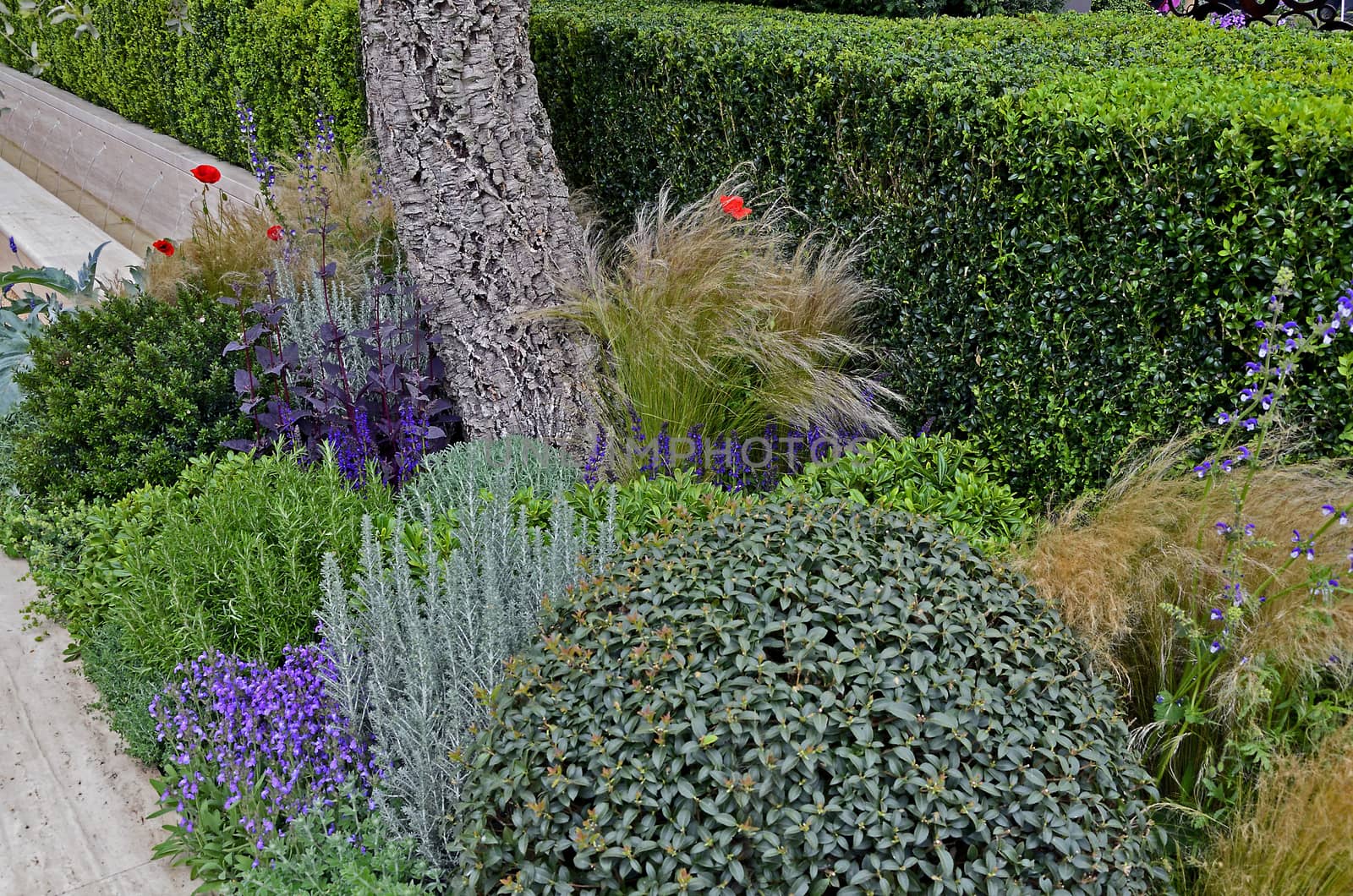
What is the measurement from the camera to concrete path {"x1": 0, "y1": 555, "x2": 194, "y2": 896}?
8.46 ft

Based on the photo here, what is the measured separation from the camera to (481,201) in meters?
3.96

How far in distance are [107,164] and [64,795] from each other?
8087 millimetres

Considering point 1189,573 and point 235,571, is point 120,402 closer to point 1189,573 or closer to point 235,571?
point 235,571

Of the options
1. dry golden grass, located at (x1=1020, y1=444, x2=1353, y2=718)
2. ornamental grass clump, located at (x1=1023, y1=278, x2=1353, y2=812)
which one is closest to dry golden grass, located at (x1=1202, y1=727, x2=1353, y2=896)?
ornamental grass clump, located at (x1=1023, y1=278, x2=1353, y2=812)

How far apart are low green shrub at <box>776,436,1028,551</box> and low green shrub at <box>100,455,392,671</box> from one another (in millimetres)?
1449

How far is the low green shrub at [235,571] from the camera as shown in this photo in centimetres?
295

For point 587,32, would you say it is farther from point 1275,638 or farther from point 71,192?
point 71,192

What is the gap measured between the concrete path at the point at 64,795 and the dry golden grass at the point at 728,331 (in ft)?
6.70

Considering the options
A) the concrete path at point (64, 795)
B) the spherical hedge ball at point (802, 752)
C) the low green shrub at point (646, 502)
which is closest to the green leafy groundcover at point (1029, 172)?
the low green shrub at point (646, 502)

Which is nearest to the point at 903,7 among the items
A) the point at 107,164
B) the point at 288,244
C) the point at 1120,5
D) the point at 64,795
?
the point at 1120,5

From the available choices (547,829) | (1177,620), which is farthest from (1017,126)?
(547,829)

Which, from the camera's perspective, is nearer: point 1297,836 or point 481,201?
point 1297,836

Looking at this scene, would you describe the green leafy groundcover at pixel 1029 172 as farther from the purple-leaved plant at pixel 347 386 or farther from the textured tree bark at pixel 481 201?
the purple-leaved plant at pixel 347 386

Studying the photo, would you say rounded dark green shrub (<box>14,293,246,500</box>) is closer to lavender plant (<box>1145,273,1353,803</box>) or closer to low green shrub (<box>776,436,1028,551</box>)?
low green shrub (<box>776,436,1028,551</box>)
